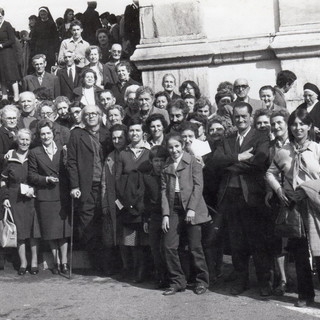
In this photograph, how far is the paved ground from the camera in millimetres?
7622

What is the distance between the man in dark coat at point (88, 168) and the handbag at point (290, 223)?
2.36 meters

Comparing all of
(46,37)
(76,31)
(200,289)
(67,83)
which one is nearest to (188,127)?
(200,289)

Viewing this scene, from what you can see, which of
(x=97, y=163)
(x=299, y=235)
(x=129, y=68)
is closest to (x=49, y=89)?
(x=129, y=68)

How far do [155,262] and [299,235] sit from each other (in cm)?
170

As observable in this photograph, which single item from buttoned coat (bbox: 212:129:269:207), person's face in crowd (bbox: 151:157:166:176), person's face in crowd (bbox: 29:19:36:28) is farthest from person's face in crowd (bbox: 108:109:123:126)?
person's face in crowd (bbox: 29:19:36:28)

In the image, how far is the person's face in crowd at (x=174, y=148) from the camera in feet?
27.5

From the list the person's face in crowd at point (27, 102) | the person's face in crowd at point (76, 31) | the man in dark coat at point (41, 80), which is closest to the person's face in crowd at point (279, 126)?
the person's face in crowd at point (27, 102)

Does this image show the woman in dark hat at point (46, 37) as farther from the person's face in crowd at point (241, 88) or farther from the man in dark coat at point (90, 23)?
the person's face in crowd at point (241, 88)

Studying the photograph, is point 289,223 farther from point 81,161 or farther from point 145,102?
point 145,102

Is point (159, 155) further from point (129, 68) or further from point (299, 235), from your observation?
point (129, 68)

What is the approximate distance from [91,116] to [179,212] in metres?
1.64

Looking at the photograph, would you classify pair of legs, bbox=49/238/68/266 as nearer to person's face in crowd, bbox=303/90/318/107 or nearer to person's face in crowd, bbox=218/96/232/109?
person's face in crowd, bbox=218/96/232/109

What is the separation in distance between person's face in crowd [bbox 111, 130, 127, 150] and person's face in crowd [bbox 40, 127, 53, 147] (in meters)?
0.76

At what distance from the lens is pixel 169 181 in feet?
27.6
